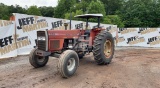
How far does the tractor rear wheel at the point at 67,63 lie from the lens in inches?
218

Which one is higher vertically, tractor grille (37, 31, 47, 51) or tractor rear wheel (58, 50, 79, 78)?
tractor grille (37, 31, 47, 51)

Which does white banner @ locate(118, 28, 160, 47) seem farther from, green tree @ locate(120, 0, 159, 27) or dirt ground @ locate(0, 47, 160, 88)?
green tree @ locate(120, 0, 159, 27)

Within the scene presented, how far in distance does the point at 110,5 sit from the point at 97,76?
51.3 m

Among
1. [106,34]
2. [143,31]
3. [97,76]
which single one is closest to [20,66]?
[97,76]

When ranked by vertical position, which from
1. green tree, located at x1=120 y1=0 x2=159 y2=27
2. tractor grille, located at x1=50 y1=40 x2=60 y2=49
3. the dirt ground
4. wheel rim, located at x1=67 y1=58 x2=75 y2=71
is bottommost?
the dirt ground

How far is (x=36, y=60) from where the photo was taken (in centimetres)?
674

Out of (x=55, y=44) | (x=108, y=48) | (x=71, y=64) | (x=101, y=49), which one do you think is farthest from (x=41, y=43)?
(x=108, y=48)

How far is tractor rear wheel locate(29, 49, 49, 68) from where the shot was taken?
6645mm

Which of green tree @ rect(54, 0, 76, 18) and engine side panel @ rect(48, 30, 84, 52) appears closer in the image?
engine side panel @ rect(48, 30, 84, 52)

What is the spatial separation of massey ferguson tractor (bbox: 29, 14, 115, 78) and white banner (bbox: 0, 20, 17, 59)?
2554mm

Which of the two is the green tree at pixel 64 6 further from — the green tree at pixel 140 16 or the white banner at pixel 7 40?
the white banner at pixel 7 40

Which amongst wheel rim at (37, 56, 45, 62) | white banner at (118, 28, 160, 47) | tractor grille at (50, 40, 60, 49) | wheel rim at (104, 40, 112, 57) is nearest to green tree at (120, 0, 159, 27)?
white banner at (118, 28, 160, 47)

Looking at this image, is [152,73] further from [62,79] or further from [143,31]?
[143,31]

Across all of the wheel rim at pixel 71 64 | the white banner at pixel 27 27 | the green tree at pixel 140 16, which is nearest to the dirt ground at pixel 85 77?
the wheel rim at pixel 71 64
